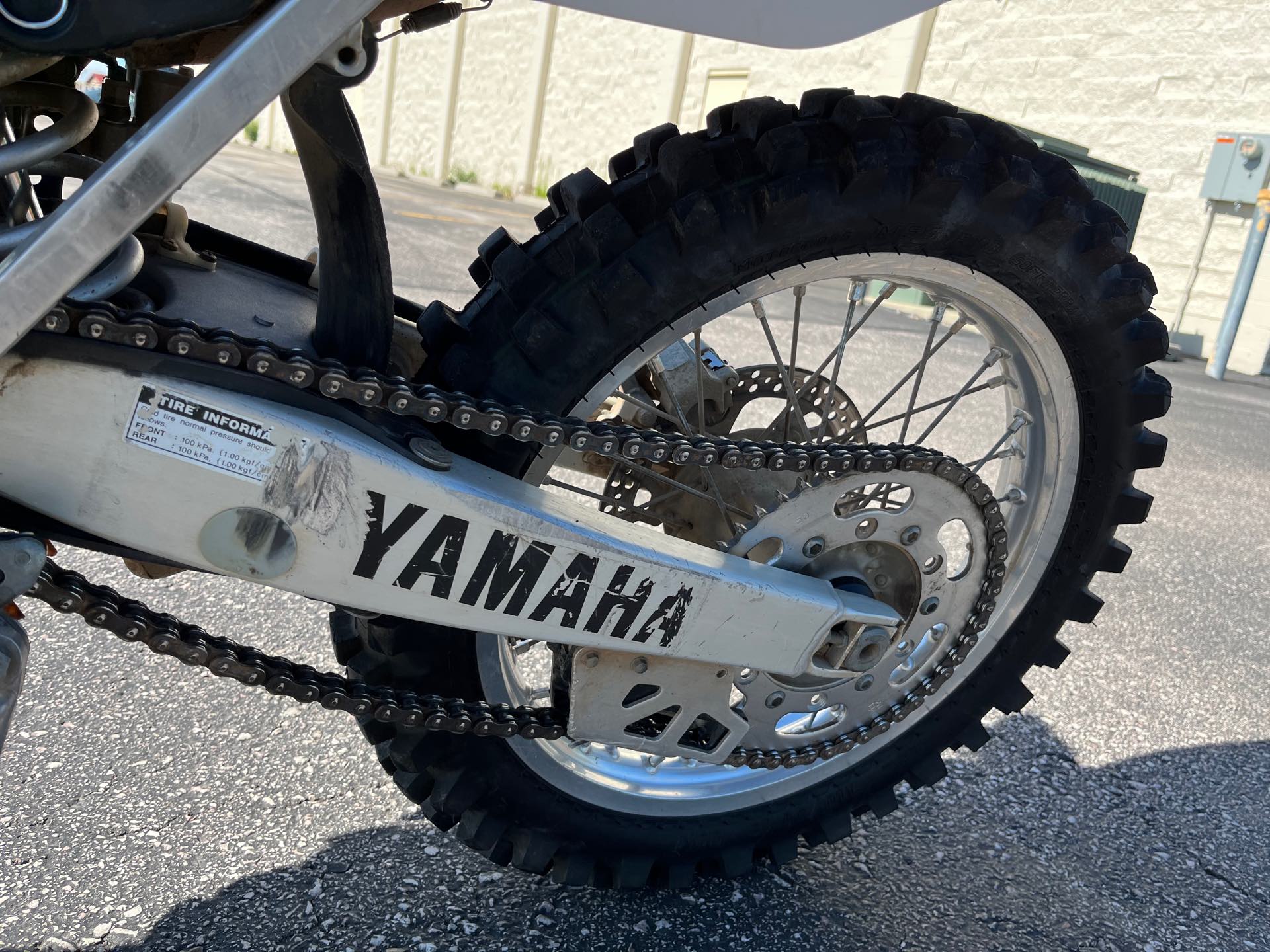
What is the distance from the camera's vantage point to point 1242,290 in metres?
10.0

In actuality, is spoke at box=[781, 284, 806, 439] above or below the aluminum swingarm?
above

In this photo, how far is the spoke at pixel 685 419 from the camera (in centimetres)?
182

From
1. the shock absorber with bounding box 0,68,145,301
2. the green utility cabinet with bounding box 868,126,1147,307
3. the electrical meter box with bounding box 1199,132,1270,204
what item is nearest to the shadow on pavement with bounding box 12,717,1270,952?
the shock absorber with bounding box 0,68,145,301

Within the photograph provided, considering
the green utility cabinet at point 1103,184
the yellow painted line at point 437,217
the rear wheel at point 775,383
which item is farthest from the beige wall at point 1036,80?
the rear wheel at point 775,383

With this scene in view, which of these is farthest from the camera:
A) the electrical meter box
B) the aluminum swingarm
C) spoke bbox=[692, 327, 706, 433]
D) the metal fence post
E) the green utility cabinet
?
the green utility cabinet

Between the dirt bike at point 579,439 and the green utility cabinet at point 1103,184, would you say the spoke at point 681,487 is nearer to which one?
the dirt bike at point 579,439

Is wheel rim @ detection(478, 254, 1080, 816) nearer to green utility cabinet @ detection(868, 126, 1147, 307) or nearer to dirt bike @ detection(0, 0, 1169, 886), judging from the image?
dirt bike @ detection(0, 0, 1169, 886)

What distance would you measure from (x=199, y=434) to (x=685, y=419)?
0.87m

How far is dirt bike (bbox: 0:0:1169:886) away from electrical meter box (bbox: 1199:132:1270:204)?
34.3 feet

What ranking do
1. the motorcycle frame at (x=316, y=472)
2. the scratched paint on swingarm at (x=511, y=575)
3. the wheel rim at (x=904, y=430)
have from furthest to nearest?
the wheel rim at (x=904, y=430), the scratched paint on swingarm at (x=511, y=575), the motorcycle frame at (x=316, y=472)

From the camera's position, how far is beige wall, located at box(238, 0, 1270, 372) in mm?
11336

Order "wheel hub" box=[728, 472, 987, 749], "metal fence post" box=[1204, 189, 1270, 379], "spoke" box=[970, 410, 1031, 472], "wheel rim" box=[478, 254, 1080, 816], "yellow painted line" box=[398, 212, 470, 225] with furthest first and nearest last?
"yellow painted line" box=[398, 212, 470, 225], "metal fence post" box=[1204, 189, 1270, 379], "spoke" box=[970, 410, 1031, 472], "wheel hub" box=[728, 472, 987, 749], "wheel rim" box=[478, 254, 1080, 816]

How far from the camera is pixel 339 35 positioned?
1141mm

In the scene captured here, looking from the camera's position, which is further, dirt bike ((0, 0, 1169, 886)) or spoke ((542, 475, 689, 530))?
spoke ((542, 475, 689, 530))
